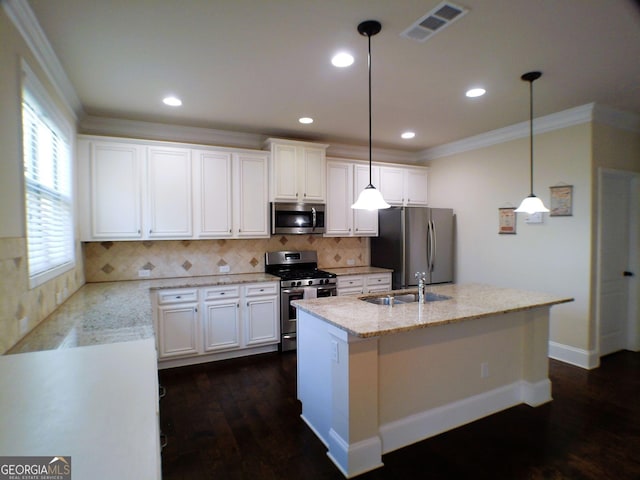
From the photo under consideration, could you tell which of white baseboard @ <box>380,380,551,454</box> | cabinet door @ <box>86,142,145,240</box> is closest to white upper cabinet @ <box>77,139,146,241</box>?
cabinet door @ <box>86,142,145,240</box>

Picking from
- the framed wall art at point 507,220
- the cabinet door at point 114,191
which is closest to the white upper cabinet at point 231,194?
the cabinet door at point 114,191

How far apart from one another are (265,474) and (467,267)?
12.9 ft

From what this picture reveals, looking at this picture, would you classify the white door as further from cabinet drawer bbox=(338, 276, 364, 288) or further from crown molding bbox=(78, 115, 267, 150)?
crown molding bbox=(78, 115, 267, 150)

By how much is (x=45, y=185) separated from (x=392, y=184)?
413cm

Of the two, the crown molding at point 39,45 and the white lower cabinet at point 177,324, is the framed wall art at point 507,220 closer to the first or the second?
the white lower cabinet at point 177,324

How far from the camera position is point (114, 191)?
362 centimetres

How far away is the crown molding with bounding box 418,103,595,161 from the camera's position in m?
3.61

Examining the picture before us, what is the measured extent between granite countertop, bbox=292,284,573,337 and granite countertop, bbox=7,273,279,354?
1.10 meters

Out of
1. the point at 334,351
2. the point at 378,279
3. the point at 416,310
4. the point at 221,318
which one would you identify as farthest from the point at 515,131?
the point at 221,318

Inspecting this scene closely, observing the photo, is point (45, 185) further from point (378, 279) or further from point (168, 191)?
point (378, 279)

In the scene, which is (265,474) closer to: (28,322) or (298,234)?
(28,322)

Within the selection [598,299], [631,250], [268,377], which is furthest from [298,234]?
[631,250]

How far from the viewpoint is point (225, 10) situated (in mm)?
1940

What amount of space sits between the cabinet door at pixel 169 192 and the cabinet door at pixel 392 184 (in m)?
2.72
